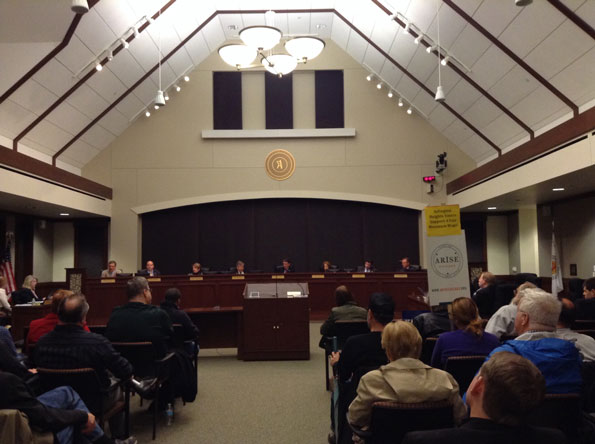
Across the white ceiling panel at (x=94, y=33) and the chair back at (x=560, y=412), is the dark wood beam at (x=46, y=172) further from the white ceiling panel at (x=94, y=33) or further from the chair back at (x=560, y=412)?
the chair back at (x=560, y=412)

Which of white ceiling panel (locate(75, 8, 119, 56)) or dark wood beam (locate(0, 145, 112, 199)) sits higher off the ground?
white ceiling panel (locate(75, 8, 119, 56))

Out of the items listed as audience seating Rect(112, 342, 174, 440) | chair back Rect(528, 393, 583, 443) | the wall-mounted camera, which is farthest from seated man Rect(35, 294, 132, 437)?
the wall-mounted camera

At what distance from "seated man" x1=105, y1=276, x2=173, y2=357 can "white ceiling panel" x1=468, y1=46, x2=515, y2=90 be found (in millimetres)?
6937

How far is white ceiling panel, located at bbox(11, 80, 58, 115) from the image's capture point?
8227 mm

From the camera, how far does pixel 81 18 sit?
750 centimetres

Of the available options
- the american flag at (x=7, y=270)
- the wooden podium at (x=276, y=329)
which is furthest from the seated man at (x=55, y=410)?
the american flag at (x=7, y=270)

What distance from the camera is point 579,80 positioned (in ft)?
23.7

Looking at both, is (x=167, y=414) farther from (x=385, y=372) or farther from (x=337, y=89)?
(x=337, y=89)

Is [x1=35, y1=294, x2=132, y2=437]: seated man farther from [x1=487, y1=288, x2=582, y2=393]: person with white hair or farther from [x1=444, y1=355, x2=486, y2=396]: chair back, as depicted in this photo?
[x1=487, y1=288, x2=582, y2=393]: person with white hair

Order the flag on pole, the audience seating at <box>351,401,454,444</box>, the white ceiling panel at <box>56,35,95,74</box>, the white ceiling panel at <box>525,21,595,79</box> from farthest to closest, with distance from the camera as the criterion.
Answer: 1. the flag on pole
2. the white ceiling panel at <box>56,35,95,74</box>
3. the white ceiling panel at <box>525,21,595,79</box>
4. the audience seating at <box>351,401,454,444</box>

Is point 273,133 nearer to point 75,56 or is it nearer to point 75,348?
point 75,56

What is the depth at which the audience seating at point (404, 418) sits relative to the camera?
194 cm

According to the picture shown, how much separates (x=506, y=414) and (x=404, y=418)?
59 centimetres

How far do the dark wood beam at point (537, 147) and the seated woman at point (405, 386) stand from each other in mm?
5760
